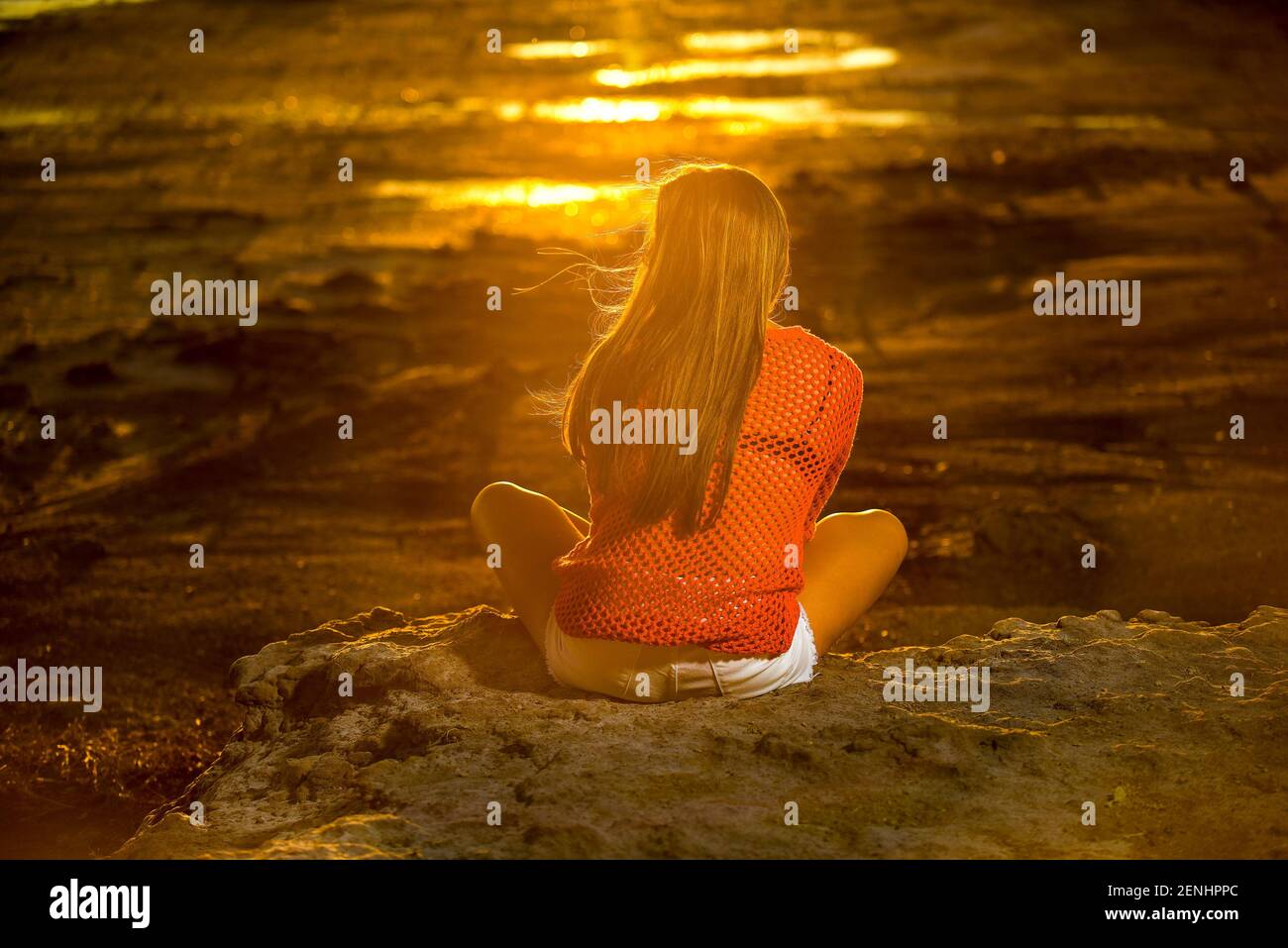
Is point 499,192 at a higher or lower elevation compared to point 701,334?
higher

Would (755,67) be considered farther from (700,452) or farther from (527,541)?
(700,452)

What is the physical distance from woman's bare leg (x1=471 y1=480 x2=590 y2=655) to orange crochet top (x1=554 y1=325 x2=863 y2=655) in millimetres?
415

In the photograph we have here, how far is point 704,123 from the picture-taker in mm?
14938

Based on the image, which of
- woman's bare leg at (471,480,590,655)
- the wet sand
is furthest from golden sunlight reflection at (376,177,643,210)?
woman's bare leg at (471,480,590,655)

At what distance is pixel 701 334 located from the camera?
3.38 meters

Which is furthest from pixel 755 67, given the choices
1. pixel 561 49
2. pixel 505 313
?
pixel 505 313

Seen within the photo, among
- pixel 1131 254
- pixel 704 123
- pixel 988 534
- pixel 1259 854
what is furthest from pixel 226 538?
pixel 704 123

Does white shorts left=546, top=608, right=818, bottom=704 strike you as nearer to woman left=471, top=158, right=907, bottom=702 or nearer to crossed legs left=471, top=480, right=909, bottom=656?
woman left=471, top=158, right=907, bottom=702

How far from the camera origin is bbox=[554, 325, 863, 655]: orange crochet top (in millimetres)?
3449

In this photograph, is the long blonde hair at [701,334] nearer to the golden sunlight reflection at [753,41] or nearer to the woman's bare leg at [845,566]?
the woman's bare leg at [845,566]

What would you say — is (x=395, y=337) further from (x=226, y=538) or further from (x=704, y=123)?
(x=704, y=123)

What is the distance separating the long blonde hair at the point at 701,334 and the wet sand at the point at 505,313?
1.12 m

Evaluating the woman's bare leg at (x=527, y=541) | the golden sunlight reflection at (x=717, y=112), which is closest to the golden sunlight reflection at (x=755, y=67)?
the golden sunlight reflection at (x=717, y=112)

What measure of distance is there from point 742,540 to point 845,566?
0.57 meters
